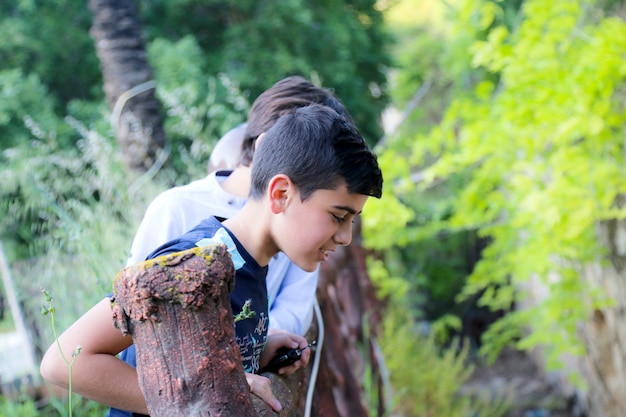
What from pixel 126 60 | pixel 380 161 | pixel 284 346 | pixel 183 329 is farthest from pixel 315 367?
pixel 126 60

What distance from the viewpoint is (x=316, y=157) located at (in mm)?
1569

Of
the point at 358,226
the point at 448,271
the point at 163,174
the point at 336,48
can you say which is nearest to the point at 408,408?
the point at 358,226

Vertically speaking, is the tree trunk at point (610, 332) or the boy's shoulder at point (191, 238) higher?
the boy's shoulder at point (191, 238)

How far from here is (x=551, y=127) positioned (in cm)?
452

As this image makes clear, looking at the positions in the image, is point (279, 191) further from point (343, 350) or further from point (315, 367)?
point (343, 350)

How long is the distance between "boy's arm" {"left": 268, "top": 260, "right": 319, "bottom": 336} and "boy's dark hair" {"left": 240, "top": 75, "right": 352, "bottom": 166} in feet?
1.13

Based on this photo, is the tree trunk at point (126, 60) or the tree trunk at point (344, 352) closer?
the tree trunk at point (344, 352)

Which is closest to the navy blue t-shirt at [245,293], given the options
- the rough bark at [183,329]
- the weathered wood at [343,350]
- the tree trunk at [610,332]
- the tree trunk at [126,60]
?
the rough bark at [183,329]

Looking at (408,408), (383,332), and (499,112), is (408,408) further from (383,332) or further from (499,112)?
(499,112)

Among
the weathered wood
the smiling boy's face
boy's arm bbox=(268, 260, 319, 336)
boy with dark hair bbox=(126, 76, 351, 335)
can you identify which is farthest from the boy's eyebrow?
the weathered wood

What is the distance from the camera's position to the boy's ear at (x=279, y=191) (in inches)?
61.7

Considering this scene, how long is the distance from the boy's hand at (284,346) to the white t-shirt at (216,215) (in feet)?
1.01

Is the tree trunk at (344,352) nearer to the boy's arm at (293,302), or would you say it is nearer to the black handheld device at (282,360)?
the boy's arm at (293,302)

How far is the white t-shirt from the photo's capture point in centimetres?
189
